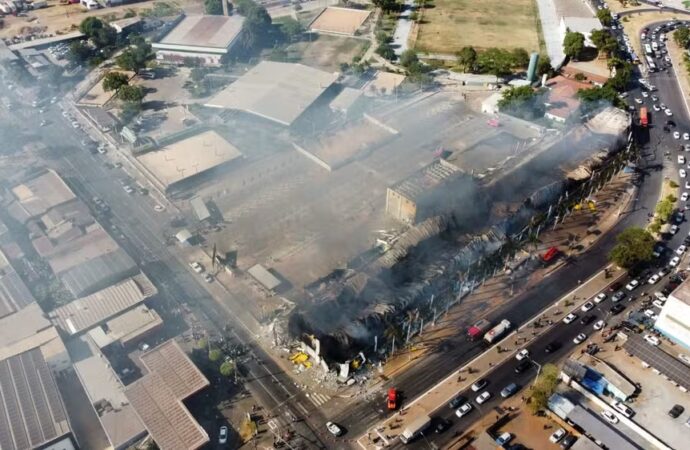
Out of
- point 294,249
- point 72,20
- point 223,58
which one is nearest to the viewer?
point 294,249

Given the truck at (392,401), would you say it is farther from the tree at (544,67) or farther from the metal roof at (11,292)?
the tree at (544,67)

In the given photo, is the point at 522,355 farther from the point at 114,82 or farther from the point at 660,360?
the point at 114,82

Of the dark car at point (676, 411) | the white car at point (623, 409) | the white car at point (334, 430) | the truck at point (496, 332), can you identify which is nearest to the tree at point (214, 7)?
the truck at point (496, 332)

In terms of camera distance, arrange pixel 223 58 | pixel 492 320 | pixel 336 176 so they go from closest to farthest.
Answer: pixel 492 320, pixel 336 176, pixel 223 58

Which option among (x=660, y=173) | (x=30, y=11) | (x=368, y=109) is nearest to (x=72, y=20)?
(x=30, y=11)

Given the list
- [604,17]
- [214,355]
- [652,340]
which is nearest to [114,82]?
[214,355]

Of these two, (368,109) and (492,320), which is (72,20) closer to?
(368,109)

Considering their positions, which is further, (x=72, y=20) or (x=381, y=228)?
(x=72, y=20)
